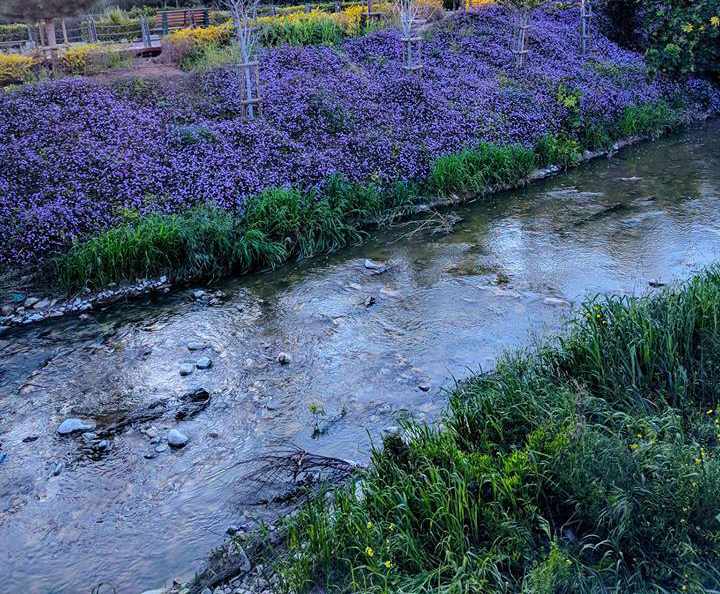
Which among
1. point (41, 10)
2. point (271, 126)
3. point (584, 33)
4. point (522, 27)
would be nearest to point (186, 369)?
point (271, 126)

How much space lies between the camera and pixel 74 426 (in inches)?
317

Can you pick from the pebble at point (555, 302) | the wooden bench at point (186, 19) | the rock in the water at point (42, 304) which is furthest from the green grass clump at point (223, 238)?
the wooden bench at point (186, 19)

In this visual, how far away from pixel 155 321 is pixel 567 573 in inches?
312

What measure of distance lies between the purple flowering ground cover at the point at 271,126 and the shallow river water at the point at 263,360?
7.83 feet

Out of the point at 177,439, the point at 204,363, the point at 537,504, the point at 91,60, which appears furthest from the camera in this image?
the point at 91,60

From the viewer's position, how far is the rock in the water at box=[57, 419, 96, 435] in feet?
26.2

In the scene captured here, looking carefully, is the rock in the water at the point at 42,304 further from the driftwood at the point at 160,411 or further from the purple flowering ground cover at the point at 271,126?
the driftwood at the point at 160,411

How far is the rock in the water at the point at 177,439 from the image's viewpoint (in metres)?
7.68

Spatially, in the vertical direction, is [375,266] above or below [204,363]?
above

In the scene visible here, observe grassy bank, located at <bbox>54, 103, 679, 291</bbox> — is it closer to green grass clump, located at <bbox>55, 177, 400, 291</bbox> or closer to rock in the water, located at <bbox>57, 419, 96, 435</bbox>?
green grass clump, located at <bbox>55, 177, 400, 291</bbox>

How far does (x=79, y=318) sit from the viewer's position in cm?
1112

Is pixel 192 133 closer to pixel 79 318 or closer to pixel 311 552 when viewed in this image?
pixel 79 318

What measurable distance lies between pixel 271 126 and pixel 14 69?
7.48 m

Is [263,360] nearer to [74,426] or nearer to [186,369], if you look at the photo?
[186,369]
